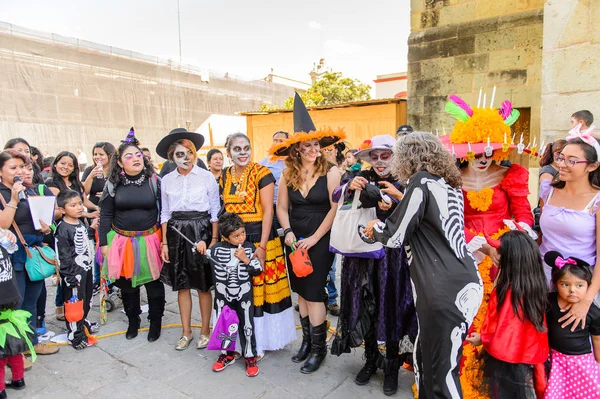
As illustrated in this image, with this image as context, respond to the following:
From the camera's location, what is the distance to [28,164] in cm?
382

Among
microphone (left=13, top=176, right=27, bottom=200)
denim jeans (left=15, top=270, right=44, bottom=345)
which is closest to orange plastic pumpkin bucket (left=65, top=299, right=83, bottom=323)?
denim jeans (left=15, top=270, right=44, bottom=345)

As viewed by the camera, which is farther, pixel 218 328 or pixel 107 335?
pixel 107 335

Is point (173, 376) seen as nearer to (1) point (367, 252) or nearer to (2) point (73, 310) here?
(2) point (73, 310)

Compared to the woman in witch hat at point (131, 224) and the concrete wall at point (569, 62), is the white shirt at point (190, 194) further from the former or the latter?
the concrete wall at point (569, 62)

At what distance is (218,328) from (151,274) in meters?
1.01

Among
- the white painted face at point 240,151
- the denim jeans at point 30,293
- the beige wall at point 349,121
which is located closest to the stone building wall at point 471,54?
the beige wall at point 349,121

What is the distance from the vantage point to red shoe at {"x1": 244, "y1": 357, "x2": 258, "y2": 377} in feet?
11.5

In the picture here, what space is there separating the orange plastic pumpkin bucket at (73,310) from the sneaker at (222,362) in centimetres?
150

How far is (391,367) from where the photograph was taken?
10.6ft

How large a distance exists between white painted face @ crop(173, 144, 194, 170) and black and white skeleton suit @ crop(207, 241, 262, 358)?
89 centimetres

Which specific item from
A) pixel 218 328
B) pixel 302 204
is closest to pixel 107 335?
pixel 218 328

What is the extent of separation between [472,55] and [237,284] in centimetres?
580

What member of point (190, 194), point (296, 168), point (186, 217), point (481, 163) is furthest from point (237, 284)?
point (481, 163)

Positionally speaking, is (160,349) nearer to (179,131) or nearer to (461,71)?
(179,131)
